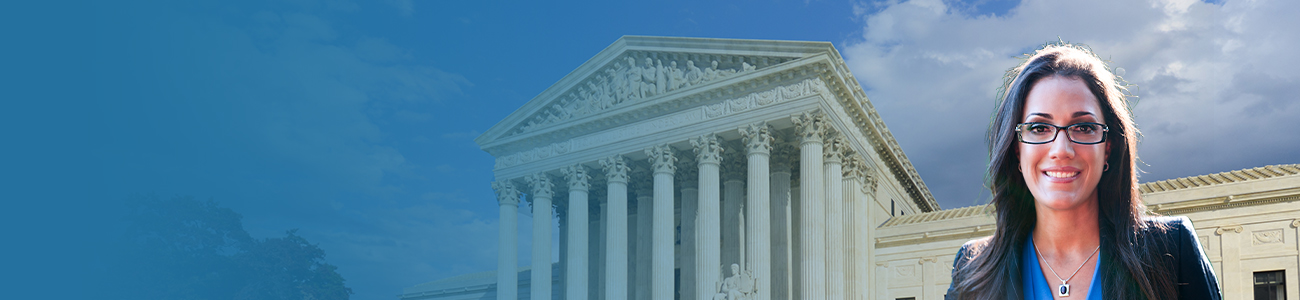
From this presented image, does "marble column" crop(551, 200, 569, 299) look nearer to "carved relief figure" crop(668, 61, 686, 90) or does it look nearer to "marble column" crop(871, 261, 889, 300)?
"carved relief figure" crop(668, 61, 686, 90)

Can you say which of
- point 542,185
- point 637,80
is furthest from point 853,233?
point 542,185

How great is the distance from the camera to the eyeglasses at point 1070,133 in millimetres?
1985

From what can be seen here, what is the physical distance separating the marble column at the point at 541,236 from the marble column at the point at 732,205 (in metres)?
6.83

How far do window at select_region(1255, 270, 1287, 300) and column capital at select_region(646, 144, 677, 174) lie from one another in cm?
1791

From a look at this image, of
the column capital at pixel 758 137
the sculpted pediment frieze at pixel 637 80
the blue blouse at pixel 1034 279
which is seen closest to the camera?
the blue blouse at pixel 1034 279

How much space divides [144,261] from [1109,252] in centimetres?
4721

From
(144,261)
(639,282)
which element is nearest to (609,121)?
(639,282)

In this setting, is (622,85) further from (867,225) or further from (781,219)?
(867,225)

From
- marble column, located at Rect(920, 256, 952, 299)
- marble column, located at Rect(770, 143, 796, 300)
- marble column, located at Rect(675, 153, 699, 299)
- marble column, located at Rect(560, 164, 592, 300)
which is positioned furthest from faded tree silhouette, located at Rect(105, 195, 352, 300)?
marble column, located at Rect(920, 256, 952, 299)

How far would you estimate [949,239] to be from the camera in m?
31.5

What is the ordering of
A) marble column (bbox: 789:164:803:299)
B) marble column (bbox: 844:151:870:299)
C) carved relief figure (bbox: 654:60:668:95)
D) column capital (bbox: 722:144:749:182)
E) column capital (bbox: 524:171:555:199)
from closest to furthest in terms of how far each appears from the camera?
1. marble column (bbox: 844:151:870:299)
2. marble column (bbox: 789:164:803:299)
3. carved relief figure (bbox: 654:60:668:95)
4. column capital (bbox: 722:144:749:182)
5. column capital (bbox: 524:171:555:199)

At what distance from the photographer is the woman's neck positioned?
2070mm

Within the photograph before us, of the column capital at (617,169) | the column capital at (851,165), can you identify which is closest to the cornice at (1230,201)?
the column capital at (851,165)

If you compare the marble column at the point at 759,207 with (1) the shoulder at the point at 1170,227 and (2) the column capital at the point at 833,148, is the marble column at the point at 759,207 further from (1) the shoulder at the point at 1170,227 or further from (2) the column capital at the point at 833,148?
(1) the shoulder at the point at 1170,227
